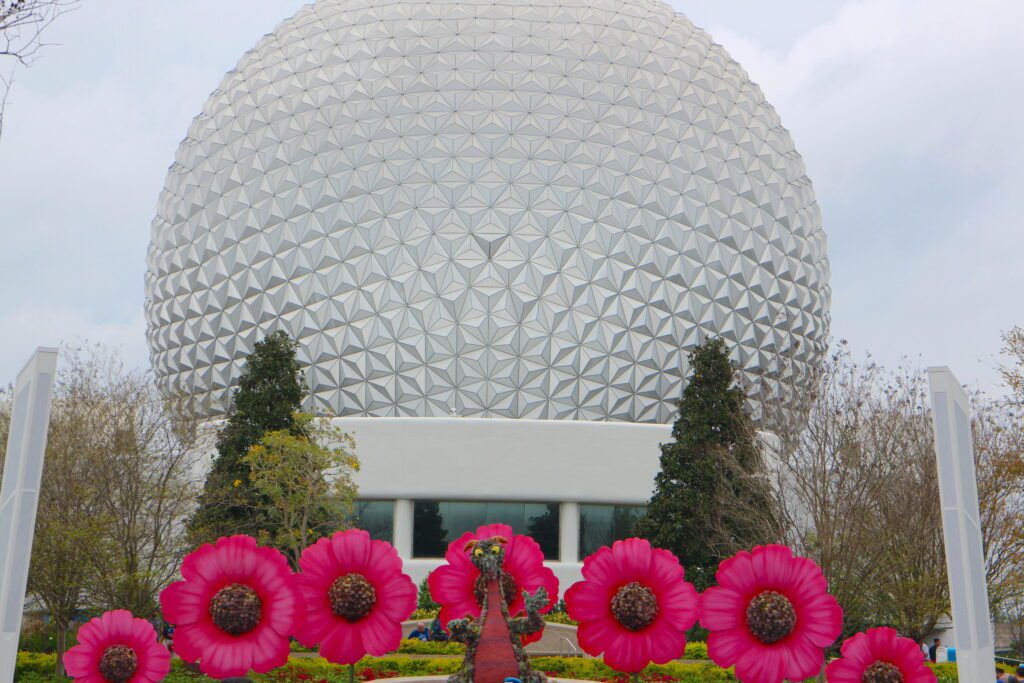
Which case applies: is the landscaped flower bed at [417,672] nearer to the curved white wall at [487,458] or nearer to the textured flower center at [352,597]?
the curved white wall at [487,458]

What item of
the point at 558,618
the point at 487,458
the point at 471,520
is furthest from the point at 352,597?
the point at 471,520

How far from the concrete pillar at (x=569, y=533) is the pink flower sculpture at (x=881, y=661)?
22221 mm

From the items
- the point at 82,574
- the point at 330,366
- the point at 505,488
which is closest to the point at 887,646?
the point at 82,574

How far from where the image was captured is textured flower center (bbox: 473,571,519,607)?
33.6 ft

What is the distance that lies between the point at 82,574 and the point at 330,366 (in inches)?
483

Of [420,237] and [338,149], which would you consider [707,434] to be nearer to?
[420,237]

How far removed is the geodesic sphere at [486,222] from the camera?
1251 inches

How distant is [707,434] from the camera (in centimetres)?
2748

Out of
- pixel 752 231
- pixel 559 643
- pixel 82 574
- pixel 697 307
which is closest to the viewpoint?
pixel 82 574

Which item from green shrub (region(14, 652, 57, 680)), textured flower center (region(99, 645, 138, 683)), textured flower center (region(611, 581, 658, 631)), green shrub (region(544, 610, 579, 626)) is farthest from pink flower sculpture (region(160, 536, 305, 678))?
green shrub (region(544, 610, 579, 626))

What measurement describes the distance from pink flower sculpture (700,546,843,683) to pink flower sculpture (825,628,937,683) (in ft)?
3.11

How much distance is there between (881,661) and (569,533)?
2242 cm

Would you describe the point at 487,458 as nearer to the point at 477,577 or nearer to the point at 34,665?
the point at 34,665

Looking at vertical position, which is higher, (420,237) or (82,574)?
(420,237)
